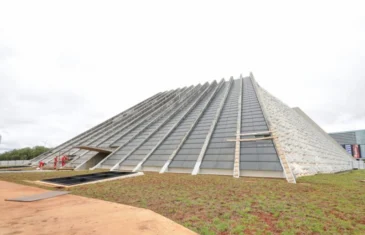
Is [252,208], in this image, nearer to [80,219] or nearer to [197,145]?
[80,219]

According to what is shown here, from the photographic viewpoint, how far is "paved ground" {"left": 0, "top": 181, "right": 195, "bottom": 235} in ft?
16.7

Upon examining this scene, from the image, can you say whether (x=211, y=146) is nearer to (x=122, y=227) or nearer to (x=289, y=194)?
(x=289, y=194)

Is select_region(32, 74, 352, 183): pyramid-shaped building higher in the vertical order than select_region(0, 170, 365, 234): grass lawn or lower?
higher

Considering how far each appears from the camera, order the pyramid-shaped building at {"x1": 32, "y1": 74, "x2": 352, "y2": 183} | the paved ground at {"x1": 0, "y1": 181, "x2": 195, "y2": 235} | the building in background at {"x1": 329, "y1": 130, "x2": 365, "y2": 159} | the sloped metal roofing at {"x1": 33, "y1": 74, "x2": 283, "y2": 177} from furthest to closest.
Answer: the building in background at {"x1": 329, "y1": 130, "x2": 365, "y2": 159} → the sloped metal roofing at {"x1": 33, "y1": 74, "x2": 283, "y2": 177} → the pyramid-shaped building at {"x1": 32, "y1": 74, "x2": 352, "y2": 183} → the paved ground at {"x1": 0, "y1": 181, "x2": 195, "y2": 235}

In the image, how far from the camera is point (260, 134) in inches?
720

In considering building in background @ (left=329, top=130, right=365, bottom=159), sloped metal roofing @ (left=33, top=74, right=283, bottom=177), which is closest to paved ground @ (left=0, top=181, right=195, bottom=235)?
sloped metal roofing @ (left=33, top=74, right=283, bottom=177)

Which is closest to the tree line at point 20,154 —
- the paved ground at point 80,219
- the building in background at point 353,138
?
the paved ground at point 80,219

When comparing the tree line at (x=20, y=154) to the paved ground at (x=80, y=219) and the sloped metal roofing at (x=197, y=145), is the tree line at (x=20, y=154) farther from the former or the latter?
the paved ground at (x=80, y=219)

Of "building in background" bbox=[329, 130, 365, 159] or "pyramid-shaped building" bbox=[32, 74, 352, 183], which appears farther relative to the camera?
"building in background" bbox=[329, 130, 365, 159]

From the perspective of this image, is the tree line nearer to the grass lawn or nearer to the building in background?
the grass lawn

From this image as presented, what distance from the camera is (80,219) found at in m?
5.95

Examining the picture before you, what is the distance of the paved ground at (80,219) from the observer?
16.7 ft

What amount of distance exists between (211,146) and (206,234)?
14728 millimetres

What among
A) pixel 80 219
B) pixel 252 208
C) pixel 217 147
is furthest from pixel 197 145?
pixel 80 219
